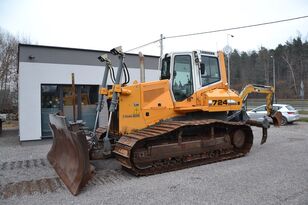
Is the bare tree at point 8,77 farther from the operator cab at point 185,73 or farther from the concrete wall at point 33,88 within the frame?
the operator cab at point 185,73

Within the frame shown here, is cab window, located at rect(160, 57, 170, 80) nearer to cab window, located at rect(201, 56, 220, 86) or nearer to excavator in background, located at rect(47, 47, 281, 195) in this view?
excavator in background, located at rect(47, 47, 281, 195)

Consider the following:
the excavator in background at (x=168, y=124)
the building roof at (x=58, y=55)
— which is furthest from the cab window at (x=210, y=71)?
the building roof at (x=58, y=55)

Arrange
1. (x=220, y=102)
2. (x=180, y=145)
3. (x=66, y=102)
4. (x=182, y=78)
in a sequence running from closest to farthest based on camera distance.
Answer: (x=180, y=145) → (x=182, y=78) → (x=220, y=102) → (x=66, y=102)

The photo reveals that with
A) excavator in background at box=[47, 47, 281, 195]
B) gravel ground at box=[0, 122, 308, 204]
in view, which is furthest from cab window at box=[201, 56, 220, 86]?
gravel ground at box=[0, 122, 308, 204]

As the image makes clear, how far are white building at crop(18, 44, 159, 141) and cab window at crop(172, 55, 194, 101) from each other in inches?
242

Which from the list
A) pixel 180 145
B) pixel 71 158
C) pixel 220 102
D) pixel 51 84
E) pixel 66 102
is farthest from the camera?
pixel 66 102

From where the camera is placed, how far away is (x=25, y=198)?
5367 millimetres

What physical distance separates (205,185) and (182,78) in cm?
321

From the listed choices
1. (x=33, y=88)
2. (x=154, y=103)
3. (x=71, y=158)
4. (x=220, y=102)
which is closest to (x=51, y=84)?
(x=33, y=88)

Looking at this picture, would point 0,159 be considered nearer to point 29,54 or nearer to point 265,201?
point 29,54

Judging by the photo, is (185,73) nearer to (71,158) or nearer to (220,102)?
(220,102)

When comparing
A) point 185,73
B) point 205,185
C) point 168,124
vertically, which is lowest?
point 205,185

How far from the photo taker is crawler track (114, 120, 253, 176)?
6777 mm

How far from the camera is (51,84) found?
1250 cm
